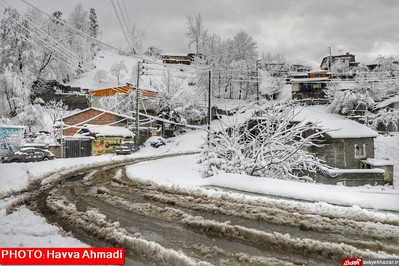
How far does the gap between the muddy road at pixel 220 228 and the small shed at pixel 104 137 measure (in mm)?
19424

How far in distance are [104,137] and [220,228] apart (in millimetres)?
24317

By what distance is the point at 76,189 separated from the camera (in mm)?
8391

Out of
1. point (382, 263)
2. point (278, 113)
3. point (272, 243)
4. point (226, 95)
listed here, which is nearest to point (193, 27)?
point (278, 113)

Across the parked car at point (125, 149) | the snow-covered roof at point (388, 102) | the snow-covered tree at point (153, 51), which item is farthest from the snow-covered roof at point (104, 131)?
the snow-covered roof at point (388, 102)

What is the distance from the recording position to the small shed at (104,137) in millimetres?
25681

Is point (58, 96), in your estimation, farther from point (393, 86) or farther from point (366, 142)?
point (393, 86)

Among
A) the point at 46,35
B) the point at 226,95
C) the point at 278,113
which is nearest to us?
the point at 46,35

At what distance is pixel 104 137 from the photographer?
26.4 meters

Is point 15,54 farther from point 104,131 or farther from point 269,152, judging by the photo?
point 269,152

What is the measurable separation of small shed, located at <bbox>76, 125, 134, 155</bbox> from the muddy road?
19.4 m

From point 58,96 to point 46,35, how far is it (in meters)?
37.9

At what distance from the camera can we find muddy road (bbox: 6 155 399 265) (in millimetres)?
3394

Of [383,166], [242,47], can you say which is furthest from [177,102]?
[383,166]

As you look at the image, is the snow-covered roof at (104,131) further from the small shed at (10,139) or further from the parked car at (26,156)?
the small shed at (10,139)
